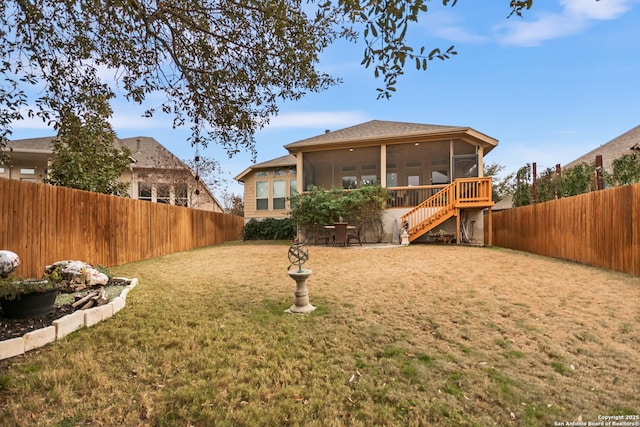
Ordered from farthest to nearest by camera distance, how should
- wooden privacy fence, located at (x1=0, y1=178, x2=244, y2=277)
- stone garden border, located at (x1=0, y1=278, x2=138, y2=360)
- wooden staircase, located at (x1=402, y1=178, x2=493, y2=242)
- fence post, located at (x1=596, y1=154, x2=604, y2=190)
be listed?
wooden staircase, located at (x1=402, y1=178, x2=493, y2=242) < fence post, located at (x1=596, y1=154, x2=604, y2=190) < wooden privacy fence, located at (x1=0, y1=178, x2=244, y2=277) < stone garden border, located at (x1=0, y1=278, x2=138, y2=360)

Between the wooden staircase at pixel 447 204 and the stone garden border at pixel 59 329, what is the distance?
1059cm

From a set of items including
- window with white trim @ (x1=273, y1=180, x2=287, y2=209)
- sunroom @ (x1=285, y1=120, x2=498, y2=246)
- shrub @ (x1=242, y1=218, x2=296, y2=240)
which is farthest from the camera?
window with white trim @ (x1=273, y1=180, x2=287, y2=209)

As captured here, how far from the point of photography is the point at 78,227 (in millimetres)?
7047

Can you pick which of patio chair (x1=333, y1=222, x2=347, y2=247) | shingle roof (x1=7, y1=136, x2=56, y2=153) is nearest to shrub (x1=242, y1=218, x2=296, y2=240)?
patio chair (x1=333, y1=222, x2=347, y2=247)

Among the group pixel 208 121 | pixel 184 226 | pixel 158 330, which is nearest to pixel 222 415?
pixel 158 330

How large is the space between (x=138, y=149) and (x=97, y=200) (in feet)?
49.9

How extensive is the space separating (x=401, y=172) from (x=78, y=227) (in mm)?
14244

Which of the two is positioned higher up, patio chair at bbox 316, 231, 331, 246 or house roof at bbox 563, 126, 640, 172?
house roof at bbox 563, 126, 640, 172

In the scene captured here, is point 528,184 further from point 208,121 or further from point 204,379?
point 204,379

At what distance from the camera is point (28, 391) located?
7.60ft

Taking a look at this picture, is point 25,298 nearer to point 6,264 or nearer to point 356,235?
point 6,264

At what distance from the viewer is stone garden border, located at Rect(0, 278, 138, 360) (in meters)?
2.90

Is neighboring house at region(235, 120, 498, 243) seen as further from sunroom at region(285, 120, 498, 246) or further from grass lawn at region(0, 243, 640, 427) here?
grass lawn at region(0, 243, 640, 427)

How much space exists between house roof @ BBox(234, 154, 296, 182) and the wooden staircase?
8706mm
